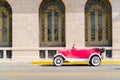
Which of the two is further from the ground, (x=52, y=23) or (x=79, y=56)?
(x=52, y=23)

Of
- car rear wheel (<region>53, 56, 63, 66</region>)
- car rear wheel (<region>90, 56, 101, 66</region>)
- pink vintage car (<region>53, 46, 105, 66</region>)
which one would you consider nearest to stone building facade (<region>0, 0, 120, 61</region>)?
pink vintage car (<region>53, 46, 105, 66</region>)

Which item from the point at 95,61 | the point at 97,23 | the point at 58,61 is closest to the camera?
the point at 95,61

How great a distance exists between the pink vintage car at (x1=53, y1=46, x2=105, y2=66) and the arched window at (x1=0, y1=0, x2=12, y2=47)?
5057 mm

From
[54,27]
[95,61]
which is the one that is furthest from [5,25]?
[95,61]

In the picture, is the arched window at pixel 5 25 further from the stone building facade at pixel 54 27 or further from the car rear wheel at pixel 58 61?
the car rear wheel at pixel 58 61

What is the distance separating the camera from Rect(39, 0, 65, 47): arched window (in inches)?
1010

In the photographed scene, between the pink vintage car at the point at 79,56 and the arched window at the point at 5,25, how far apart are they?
16.6ft

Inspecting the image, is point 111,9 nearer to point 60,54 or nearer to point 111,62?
point 111,62

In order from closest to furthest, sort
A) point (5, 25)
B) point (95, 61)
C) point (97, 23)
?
point (95, 61)
point (97, 23)
point (5, 25)

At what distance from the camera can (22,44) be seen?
2494 cm

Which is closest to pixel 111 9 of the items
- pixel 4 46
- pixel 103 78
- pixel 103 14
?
pixel 103 14

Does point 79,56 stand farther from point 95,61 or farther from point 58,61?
point 58,61

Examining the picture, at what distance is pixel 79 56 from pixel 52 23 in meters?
4.60

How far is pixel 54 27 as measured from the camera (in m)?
25.7
